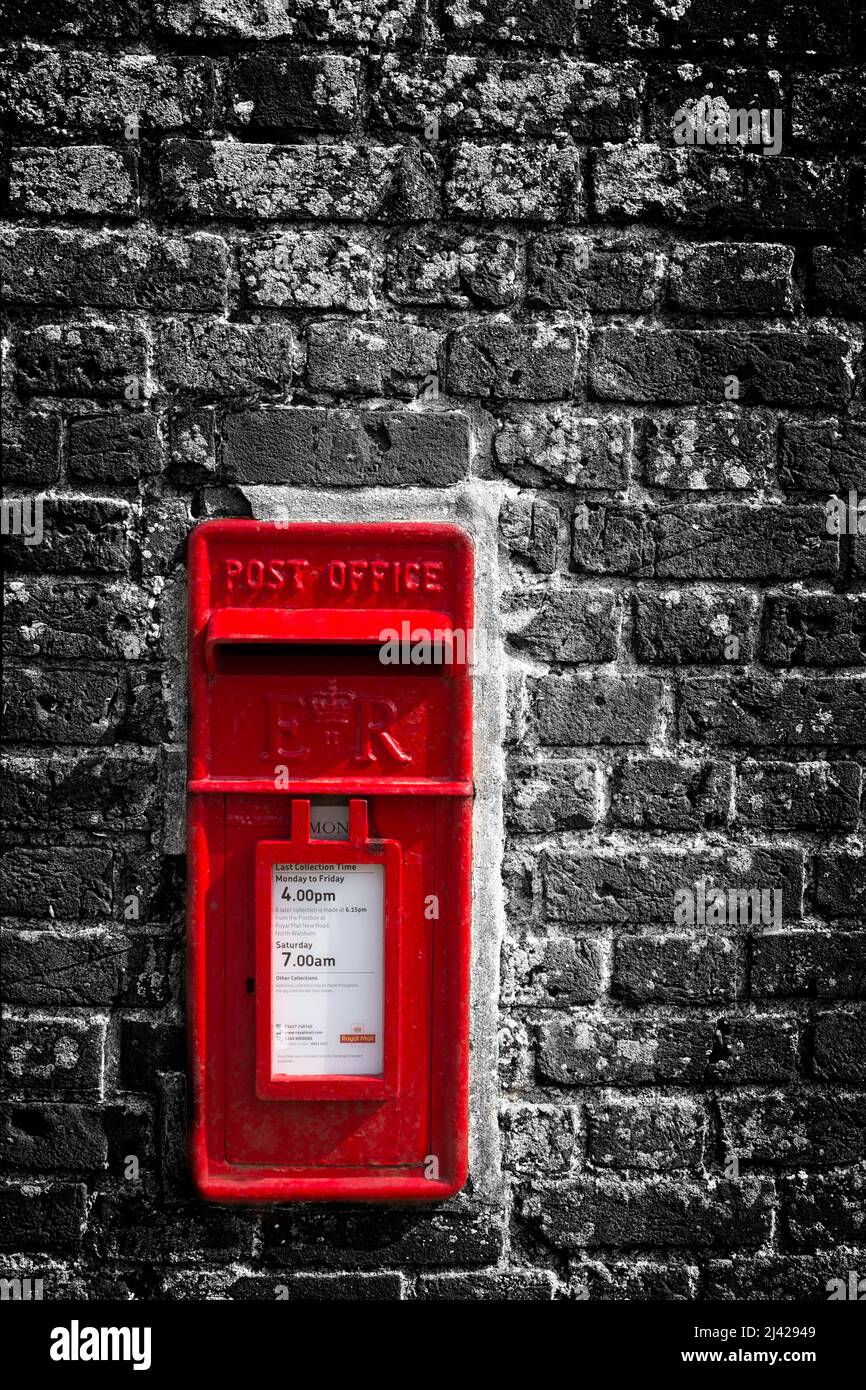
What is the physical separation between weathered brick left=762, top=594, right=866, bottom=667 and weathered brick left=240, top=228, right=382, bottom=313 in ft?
2.86

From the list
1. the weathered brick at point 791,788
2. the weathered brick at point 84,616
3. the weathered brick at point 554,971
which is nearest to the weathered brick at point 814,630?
the weathered brick at point 791,788

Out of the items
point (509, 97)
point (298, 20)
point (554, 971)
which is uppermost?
point (298, 20)

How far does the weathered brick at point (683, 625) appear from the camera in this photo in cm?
183

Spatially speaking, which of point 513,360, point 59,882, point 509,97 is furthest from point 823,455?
point 59,882

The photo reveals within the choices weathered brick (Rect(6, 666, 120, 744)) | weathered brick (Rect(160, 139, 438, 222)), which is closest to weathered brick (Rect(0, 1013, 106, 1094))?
weathered brick (Rect(6, 666, 120, 744))

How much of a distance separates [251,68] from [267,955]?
146 cm

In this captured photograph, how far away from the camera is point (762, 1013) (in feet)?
6.04

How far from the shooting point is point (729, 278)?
5.96ft

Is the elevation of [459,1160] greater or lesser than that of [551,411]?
lesser

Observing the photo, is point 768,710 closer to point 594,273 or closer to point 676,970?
point 676,970

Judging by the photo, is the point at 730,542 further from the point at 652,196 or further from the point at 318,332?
the point at 318,332

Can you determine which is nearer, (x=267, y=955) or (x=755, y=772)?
(x=267, y=955)

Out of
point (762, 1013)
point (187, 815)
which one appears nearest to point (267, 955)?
point (187, 815)

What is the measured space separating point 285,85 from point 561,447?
0.75 meters
